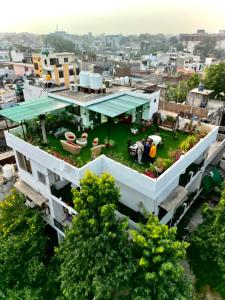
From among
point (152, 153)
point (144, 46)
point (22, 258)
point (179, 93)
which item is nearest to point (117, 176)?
point (152, 153)

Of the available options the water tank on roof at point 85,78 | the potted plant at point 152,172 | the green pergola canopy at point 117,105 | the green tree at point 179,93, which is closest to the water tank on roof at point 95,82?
the water tank on roof at point 85,78

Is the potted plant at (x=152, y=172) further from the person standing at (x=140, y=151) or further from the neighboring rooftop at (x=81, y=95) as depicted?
the neighboring rooftop at (x=81, y=95)

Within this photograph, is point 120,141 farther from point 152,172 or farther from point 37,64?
point 37,64

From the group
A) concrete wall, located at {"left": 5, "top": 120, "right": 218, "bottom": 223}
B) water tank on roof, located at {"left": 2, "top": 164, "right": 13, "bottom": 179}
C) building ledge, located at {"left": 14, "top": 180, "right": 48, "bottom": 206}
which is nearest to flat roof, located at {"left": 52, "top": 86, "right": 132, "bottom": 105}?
concrete wall, located at {"left": 5, "top": 120, "right": 218, "bottom": 223}

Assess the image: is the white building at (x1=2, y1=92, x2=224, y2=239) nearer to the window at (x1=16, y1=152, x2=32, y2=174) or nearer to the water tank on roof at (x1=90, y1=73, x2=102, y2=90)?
the window at (x1=16, y1=152, x2=32, y2=174)

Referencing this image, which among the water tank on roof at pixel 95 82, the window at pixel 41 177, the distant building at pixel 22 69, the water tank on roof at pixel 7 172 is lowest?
the water tank on roof at pixel 7 172
